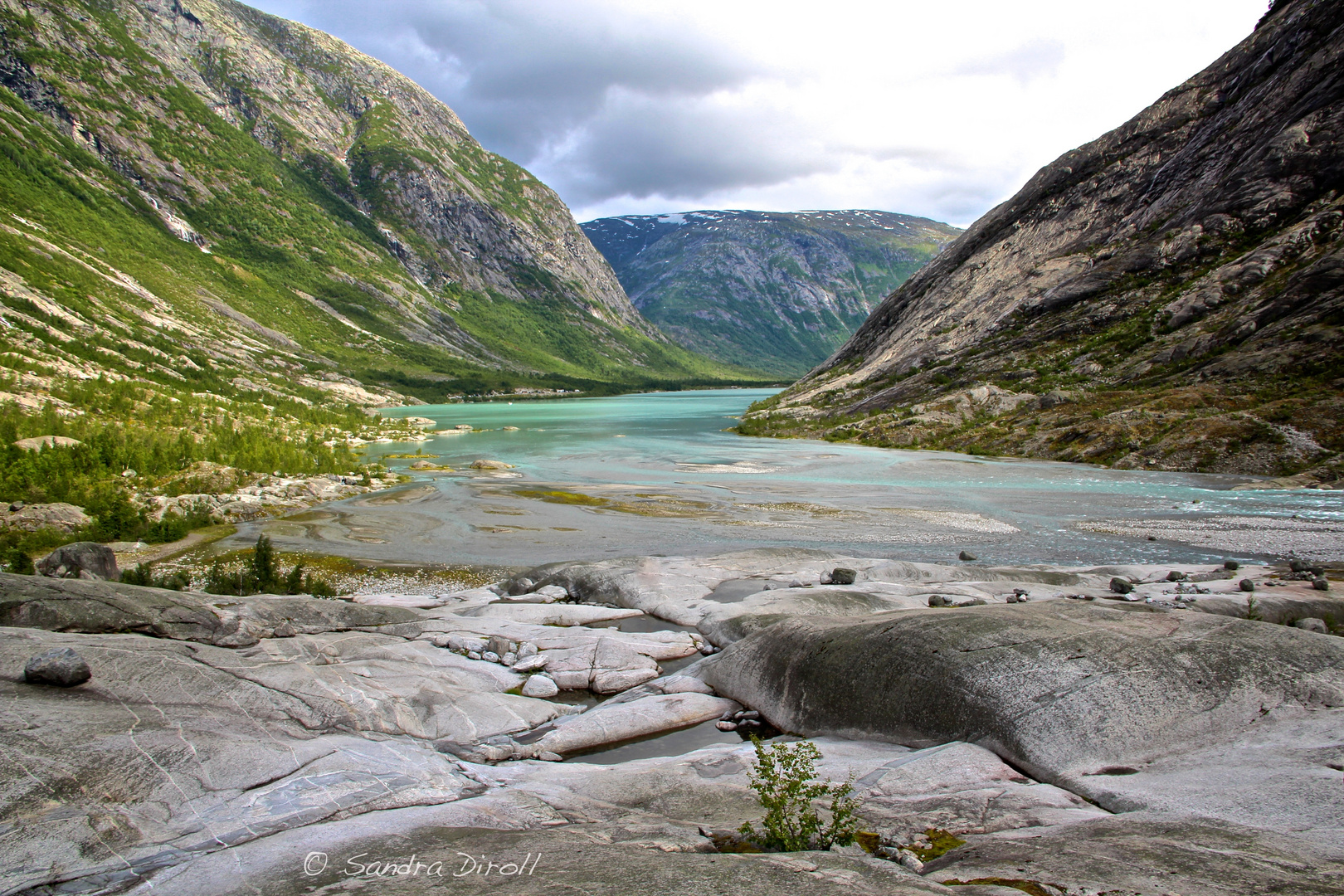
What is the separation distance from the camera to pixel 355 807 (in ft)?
26.7

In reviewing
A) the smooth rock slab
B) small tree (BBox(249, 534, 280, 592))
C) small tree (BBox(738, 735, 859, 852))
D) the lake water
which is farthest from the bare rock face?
small tree (BBox(738, 735, 859, 852))

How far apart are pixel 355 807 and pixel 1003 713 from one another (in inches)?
355

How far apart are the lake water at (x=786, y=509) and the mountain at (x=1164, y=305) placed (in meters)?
5.28

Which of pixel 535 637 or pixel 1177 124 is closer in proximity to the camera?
pixel 535 637

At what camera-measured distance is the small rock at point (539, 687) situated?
13.6 metres

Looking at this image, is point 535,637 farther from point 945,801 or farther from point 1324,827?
point 1324,827

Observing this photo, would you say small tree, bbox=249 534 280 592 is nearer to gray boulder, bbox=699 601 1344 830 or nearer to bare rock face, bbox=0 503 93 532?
bare rock face, bbox=0 503 93 532

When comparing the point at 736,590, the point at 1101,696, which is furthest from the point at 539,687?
the point at 1101,696

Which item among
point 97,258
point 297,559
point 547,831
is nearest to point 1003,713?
point 547,831

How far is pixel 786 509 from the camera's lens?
36.7 metres

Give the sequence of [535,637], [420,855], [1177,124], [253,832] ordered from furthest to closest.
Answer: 1. [1177,124]
2. [535,637]
3. [253,832]
4. [420,855]

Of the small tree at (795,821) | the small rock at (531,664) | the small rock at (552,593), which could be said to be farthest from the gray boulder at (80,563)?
the small tree at (795,821)

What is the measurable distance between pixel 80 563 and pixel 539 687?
13901 millimetres

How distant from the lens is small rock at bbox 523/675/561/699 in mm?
13625
